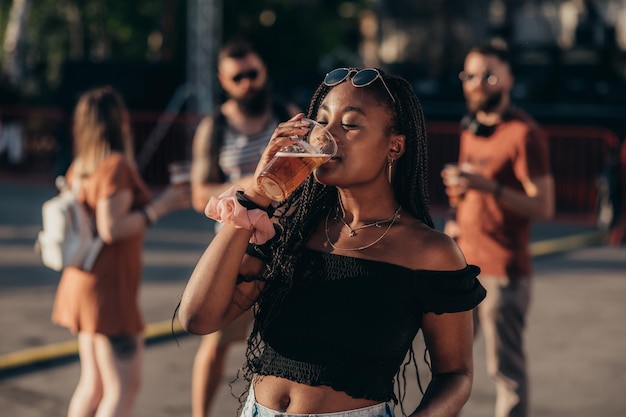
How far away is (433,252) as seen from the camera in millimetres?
→ 2811

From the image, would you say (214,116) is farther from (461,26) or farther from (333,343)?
(461,26)

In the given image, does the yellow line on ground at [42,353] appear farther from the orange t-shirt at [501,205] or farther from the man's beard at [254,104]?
the orange t-shirt at [501,205]

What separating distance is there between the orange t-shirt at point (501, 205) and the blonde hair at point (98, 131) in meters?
1.75

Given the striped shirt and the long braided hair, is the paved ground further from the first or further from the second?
the striped shirt

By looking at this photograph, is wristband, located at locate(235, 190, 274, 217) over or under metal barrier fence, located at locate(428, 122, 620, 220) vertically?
over

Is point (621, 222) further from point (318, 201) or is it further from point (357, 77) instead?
point (357, 77)

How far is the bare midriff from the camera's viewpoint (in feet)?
9.00

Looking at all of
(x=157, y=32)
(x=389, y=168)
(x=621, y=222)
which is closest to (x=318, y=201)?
(x=389, y=168)

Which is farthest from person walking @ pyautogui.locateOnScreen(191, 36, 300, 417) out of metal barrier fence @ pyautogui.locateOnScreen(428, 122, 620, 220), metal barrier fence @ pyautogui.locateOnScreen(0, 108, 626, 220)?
metal barrier fence @ pyautogui.locateOnScreen(428, 122, 620, 220)

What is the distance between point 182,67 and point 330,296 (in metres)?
19.6

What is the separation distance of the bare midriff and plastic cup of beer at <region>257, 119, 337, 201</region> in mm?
496

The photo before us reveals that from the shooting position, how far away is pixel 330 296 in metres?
2.78

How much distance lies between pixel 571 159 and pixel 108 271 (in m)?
12.5

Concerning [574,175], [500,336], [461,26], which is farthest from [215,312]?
[461,26]
